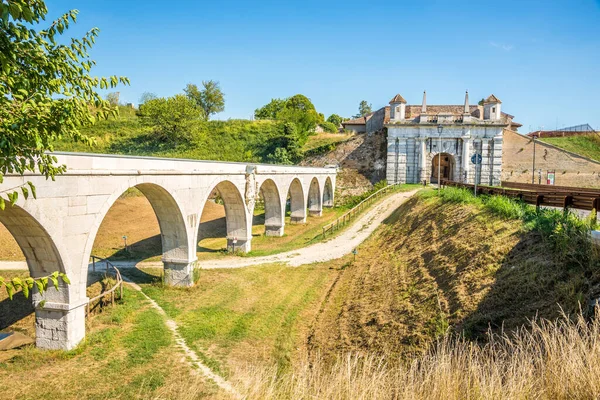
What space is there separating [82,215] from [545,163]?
45.5 meters

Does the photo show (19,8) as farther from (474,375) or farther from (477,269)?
(477,269)

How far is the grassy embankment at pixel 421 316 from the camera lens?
189 inches

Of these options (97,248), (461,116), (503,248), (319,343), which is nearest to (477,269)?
(503,248)

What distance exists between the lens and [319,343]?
11211 mm

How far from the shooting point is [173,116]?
Result: 47812 mm

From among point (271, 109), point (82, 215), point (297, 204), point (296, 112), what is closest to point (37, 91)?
point (82, 215)

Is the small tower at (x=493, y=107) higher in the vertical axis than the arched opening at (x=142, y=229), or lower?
higher

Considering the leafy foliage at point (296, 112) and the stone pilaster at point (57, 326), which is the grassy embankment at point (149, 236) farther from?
the leafy foliage at point (296, 112)

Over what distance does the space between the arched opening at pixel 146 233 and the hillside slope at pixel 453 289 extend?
20.6ft

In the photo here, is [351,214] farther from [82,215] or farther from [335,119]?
[335,119]

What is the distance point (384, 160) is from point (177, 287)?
3433cm

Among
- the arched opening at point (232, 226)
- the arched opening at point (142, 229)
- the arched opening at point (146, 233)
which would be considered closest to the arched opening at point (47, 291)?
the arched opening at point (146, 233)

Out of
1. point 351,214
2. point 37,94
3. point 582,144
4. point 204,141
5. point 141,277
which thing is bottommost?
point 141,277

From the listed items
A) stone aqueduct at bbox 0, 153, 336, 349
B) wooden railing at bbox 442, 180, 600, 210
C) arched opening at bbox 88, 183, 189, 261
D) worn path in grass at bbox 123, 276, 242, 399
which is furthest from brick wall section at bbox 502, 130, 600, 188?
worn path in grass at bbox 123, 276, 242, 399
